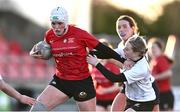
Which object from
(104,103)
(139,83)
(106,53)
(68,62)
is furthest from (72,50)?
(104,103)

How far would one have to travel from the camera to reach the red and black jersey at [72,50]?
32.8 feet

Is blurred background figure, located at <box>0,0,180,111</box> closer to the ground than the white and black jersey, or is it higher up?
closer to the ground

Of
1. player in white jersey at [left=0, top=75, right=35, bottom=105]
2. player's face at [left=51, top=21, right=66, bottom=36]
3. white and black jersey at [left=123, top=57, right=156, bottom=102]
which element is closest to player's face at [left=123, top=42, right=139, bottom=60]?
white and black jersey at [left=123, top=57, right=156, bottom=102]

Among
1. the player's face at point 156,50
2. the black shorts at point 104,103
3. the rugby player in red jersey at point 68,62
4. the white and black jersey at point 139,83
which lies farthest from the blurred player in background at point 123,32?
the player's face at point 156,50

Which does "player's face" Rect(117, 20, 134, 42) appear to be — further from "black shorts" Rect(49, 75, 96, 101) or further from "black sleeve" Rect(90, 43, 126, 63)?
"black shorts" Rect(49, 75, 96, 101)

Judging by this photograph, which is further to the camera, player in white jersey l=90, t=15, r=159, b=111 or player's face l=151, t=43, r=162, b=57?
player's face l=151, t=43, r=162, b=57

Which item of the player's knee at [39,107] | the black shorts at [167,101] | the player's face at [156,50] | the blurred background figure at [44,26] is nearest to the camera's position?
the player's knee at [39,107]

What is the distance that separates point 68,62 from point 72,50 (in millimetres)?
177

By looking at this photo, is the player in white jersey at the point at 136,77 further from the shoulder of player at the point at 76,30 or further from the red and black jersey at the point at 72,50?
the shoulder of player at the point at 76,30

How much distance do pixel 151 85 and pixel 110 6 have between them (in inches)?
2041

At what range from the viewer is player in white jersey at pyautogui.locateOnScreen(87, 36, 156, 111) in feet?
32.3

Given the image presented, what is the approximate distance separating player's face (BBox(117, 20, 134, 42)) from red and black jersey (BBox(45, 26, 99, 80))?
2.30 ft

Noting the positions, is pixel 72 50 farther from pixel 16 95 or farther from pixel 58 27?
pixel 16 95

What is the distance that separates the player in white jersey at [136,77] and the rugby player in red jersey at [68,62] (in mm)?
201
